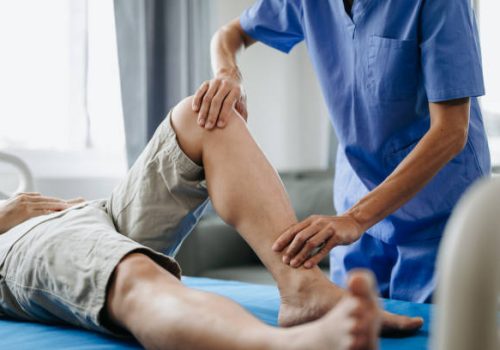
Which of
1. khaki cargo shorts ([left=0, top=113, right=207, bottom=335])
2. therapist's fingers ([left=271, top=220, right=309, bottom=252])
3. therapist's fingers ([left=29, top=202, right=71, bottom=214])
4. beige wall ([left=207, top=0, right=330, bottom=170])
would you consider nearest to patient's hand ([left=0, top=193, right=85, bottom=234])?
therapist's fingers ([left=29, top=202, right=71, bottom=214])

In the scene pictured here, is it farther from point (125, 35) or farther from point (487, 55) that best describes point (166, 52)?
point (487, 55)

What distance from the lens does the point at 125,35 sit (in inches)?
116

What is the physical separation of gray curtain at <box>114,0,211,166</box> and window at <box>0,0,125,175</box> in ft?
0.60

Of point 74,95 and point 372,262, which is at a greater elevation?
point 74,95

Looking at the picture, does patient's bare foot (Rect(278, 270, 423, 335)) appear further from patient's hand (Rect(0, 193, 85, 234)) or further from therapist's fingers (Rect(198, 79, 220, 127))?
patient's hand (Rect(0, 193, 85, 234))

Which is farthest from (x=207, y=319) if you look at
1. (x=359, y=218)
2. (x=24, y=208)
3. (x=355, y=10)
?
(x=355, y=10)

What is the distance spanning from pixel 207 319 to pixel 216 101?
54cm

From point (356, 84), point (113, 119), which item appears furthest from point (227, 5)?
point (356, 84)

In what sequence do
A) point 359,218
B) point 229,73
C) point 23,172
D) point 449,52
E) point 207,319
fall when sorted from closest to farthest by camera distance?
point 207,319
point 359,218
point 449,52
point 229,73
point 23,172

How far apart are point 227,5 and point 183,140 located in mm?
2588

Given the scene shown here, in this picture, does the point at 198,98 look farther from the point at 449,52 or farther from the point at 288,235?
Answer: the point at 449,52

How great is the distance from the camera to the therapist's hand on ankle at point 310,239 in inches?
43.1

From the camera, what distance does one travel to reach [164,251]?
1.36m

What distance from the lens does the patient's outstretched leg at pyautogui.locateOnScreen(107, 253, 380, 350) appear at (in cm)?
58
